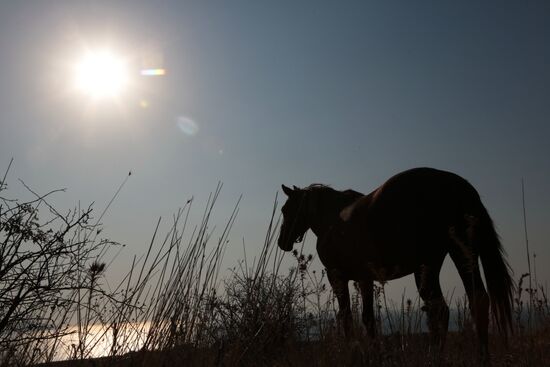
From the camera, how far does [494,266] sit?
491 centimetres

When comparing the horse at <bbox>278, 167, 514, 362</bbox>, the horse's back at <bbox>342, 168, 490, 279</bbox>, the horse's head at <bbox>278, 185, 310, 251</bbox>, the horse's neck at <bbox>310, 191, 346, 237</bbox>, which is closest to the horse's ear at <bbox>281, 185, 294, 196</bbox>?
the horse's head at <bbox>278, 185, 310, 251</bbox>

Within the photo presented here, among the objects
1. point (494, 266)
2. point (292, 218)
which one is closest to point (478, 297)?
point (494, 266)

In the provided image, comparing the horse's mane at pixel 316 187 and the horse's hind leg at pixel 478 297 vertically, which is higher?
the horse's mane at pixel 316 187

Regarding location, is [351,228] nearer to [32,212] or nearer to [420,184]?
[420,184]

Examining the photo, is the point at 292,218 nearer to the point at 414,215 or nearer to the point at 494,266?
the point at 414,215

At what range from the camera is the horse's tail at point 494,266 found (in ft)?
15.7

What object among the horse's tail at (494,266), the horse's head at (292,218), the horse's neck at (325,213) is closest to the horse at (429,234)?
the horse's tail at (494,266)

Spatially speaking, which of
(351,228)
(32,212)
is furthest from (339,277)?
(32,212)

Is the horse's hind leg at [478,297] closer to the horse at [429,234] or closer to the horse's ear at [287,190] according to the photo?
the horse at [429,234]

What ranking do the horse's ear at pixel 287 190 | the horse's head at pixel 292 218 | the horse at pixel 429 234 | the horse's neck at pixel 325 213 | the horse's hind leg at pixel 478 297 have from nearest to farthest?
1. the horse's hind leg at pixel 478 297
2. the horse at pixel 429 234
3. the horse's neck at pixel 325 213
4. the horse's head at pixel 292 218
5. the horse's ear at pixel 287 190

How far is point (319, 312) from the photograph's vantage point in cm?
411

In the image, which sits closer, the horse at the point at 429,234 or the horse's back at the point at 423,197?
the horse at the point at 429,234

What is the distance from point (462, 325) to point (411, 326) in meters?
0.40

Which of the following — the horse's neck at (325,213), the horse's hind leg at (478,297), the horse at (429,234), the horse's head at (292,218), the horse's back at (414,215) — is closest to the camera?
the horse's hind leg at (478,297)
